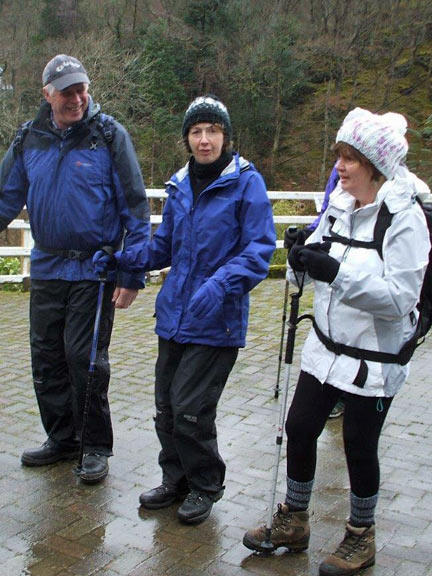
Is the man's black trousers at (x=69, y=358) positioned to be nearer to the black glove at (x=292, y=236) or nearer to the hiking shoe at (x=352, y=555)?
the black glove at (x=292, y=236)

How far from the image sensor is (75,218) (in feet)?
A: 13.9

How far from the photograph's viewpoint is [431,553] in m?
3.62

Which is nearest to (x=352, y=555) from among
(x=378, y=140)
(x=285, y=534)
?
(x=285, y=534)

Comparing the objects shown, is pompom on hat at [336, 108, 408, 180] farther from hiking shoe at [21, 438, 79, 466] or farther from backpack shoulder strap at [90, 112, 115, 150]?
hiking shoe at [21, 438, 79, 466]

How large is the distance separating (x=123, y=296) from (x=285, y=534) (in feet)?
5.32

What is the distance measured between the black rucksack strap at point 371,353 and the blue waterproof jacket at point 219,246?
562 mm

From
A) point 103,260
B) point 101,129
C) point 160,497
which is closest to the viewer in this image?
point 160,497

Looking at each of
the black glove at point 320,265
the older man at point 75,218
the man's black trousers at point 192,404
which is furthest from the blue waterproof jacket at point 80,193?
the black glove at point 320,265

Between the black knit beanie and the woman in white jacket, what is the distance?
0.76 m

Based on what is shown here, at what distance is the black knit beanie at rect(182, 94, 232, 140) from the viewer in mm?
3776

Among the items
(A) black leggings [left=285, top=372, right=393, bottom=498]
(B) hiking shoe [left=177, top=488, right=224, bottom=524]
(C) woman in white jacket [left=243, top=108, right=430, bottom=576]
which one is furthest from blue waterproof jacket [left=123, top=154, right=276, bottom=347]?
(B) hiking shoe [left=177, top=488, right=224, bottom=524]

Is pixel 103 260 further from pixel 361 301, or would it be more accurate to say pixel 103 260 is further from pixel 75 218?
pixel 361 301

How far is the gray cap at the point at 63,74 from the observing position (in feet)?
13.5

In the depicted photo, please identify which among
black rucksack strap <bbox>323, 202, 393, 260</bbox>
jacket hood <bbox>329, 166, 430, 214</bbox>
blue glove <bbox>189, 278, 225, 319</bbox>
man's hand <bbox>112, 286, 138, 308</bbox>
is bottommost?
man's hand <bbox>112, 286, 138, 308</bbox>
